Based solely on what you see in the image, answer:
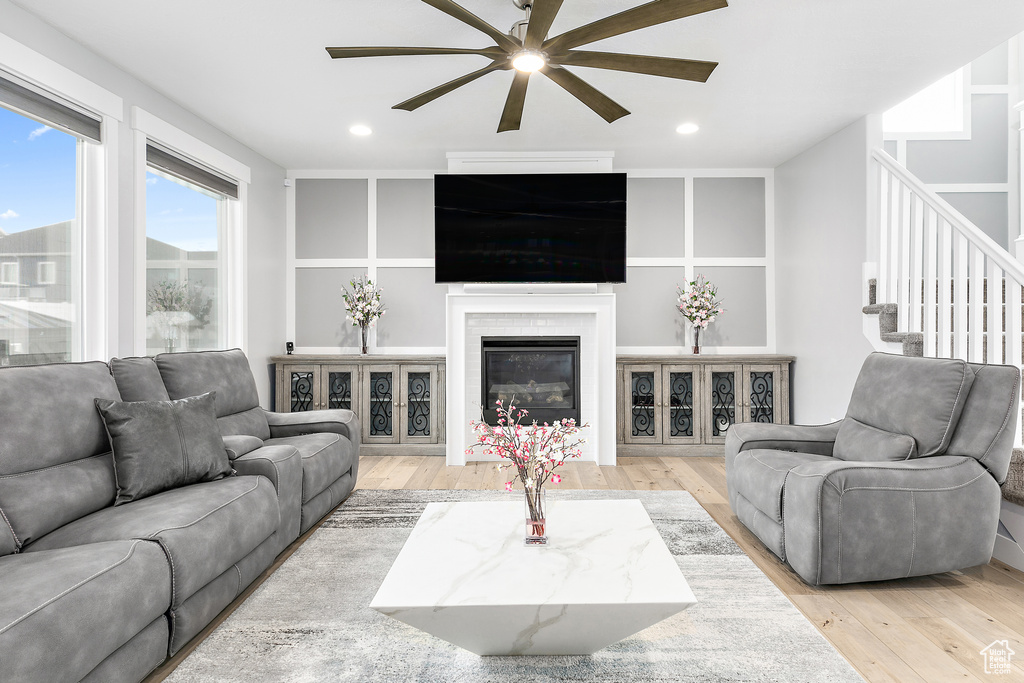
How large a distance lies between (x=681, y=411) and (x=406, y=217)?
9.99 feet

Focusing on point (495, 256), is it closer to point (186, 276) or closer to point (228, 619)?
point (186, 276)

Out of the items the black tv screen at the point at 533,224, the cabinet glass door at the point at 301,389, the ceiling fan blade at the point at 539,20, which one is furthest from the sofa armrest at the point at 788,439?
the cabinet glass door at the point at 301,389

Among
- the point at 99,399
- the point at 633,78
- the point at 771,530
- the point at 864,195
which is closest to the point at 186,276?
the point at 99,399

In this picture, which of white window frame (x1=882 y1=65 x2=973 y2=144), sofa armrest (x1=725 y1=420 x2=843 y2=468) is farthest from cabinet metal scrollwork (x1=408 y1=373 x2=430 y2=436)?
white window frame (x1=882 y1=65 x2=973 y2=144)

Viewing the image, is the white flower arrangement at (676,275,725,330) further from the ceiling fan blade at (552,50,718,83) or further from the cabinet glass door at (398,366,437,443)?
the ceiling fan blade at (552,50,718,83)

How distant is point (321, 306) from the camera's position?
5133 millimetres

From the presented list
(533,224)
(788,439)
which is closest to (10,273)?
(533,224)

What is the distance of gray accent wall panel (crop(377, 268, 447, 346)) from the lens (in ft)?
16.8

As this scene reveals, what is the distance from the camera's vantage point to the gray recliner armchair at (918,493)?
7.41ft

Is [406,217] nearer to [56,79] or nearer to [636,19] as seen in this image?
[56,79]

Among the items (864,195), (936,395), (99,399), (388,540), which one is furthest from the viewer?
(864,195)

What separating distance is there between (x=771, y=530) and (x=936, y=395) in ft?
3.09

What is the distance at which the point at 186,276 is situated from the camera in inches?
151

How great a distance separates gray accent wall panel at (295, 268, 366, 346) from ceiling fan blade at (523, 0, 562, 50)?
339 cm
